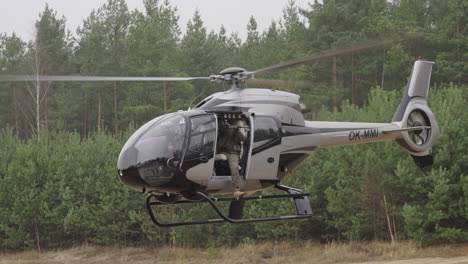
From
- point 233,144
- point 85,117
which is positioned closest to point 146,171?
point 233,144

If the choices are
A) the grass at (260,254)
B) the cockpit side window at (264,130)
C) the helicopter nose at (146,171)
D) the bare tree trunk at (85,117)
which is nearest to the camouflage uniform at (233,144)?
the cockpit side window at (264,130)

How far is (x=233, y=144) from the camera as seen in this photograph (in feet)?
34.9

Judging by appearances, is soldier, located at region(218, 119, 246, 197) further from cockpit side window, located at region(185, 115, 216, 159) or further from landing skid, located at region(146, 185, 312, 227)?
cockpit side window, located at region(185, 115, 216, 159)

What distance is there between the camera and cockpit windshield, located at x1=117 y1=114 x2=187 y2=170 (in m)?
9.77

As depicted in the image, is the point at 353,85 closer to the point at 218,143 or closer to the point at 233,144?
the point at 233,144

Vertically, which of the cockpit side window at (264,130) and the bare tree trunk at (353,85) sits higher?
the bare tree trunk at (353,85)

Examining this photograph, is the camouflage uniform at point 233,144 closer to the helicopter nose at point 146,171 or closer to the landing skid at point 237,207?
the landing skid at point 237,207

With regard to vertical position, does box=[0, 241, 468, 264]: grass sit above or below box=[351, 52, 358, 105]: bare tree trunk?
below

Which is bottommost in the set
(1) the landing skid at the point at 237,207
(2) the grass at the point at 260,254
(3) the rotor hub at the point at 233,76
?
(2) the grass at the point at 260,254

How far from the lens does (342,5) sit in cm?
3141

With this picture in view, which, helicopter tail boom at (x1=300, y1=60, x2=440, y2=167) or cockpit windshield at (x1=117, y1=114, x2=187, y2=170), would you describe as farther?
helicopter tail boom at (x1=300, y1=60, x2=440, y2=167)

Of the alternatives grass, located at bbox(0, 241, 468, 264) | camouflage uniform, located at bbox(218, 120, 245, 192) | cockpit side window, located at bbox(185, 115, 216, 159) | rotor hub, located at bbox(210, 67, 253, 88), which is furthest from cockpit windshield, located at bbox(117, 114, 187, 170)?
grass, located at bbox(0, 241, 468, 264)

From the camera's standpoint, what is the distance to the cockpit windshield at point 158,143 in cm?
977

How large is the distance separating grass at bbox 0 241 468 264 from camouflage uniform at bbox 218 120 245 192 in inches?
580
